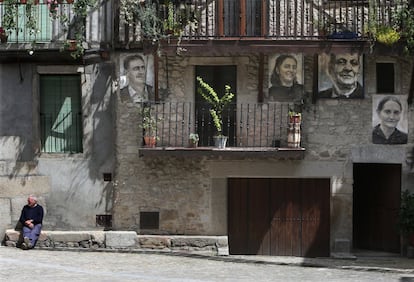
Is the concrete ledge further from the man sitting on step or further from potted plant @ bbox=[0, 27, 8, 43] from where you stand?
potted plant @ bbox=[0, 27, 8, 43]

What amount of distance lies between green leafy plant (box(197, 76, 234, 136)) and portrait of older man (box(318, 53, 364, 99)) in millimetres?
1851

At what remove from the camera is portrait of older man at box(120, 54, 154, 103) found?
15758 millimetres

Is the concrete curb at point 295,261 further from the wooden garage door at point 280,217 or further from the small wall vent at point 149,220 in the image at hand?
the small wall vent at point 149,220

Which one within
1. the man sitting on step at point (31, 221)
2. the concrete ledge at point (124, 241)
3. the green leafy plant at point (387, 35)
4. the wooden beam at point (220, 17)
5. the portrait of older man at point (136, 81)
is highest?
the wooden beam at point (220, 17)

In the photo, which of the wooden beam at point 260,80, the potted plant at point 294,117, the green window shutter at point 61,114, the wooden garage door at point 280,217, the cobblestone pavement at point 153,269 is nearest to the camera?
the cobblestone pavement at point 153,269

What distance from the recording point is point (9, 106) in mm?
15914

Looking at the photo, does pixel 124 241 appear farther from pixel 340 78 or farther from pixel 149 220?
pixel 340 78

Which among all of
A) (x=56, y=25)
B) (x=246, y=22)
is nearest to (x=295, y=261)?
(x=246, y=22)

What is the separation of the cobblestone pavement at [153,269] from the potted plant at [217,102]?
230 cm

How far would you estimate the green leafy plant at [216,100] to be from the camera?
50.4 feet

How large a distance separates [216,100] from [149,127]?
142 cm

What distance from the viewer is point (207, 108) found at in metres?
15.8

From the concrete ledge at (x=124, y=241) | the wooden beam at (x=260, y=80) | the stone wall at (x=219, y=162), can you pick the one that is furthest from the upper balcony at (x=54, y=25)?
the concrete ledge at (x=124, y=241)

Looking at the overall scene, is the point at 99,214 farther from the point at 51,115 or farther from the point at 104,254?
the point at 51,115
